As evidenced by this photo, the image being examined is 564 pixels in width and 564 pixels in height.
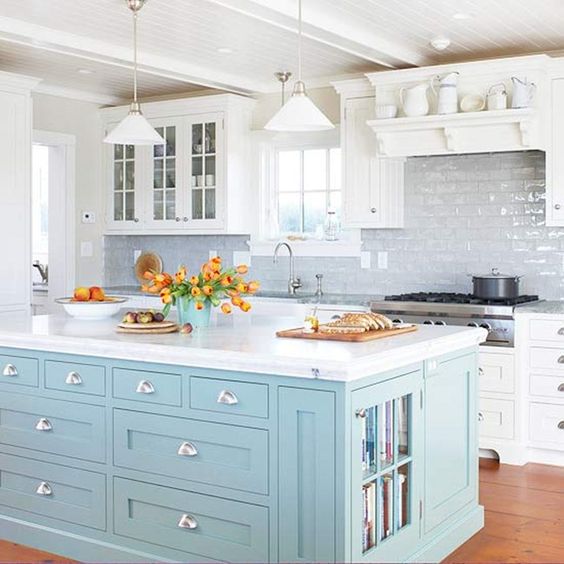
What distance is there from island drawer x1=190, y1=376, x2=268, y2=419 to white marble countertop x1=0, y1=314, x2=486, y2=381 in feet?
0.21

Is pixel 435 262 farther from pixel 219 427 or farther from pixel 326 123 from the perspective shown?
pixel 219 427

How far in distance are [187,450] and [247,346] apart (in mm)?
452

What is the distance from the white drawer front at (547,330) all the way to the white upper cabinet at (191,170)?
97.8 inches

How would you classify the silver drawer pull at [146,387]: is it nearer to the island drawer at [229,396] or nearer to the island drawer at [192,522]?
the island drawer at [229,396]

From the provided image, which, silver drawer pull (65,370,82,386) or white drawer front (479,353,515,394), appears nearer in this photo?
silver drawer pull (65,370,82,386)

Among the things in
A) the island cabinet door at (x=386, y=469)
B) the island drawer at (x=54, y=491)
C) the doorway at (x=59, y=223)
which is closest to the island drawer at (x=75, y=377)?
the island drawer at (x=54, y=491)

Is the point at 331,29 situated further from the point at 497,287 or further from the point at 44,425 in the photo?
the point at 44,425

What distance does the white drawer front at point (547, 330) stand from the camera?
5.30 m

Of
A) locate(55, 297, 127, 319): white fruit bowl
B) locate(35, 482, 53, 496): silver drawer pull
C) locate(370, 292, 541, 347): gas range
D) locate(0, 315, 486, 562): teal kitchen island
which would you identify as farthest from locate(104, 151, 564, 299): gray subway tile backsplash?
locate(35, 482, 53, 496): silver drawer pull

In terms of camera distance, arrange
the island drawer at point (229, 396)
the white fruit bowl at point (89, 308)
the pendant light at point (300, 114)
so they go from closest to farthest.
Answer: the island drawer at point (229, 396) → the pendant light at point (300, 114) → the white fruit bowl at point (89, 308)

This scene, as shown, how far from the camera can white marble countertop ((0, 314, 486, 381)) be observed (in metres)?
3.15

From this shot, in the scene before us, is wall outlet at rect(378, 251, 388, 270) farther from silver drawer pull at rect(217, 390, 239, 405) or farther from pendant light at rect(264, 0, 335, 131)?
silver drawer pull at rect(217, 390, 239, 405)

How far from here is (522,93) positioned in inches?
215

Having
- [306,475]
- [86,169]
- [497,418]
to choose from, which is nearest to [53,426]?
[306,475]
